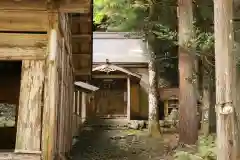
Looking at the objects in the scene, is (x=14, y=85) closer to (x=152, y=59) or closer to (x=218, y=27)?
(x=152, y=59)

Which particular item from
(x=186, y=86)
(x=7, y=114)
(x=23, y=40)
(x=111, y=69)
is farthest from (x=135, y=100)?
(x=23, y=40)

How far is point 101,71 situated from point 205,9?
33.6 ft

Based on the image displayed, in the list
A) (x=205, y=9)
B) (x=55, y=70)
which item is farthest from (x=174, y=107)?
(x=55, y=70)

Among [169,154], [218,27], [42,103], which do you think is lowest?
[169,154]

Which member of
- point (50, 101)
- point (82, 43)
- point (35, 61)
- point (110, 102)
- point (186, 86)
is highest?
point (82, 43)

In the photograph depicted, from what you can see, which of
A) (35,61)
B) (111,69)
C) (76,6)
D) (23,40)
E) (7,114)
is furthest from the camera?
(111,69)

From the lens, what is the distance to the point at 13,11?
806 centimetres

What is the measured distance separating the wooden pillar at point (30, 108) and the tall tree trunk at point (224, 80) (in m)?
3.60

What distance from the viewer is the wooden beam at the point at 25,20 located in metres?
8.04

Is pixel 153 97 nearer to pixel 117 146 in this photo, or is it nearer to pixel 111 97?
pixel 117 146

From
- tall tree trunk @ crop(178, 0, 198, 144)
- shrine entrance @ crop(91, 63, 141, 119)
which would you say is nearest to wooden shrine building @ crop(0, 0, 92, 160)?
tall tree trunk @ crop(178, 0, 198, 144)

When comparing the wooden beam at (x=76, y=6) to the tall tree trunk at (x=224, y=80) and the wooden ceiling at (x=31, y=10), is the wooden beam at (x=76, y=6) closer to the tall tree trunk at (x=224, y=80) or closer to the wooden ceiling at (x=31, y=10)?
the wooden ceiling at (x=31, y=10)

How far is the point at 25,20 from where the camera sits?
8062 millimetres

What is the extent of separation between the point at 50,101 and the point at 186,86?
6744 mm
